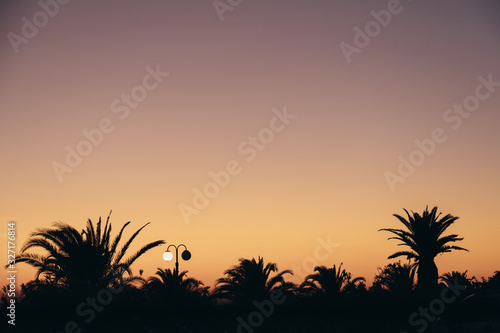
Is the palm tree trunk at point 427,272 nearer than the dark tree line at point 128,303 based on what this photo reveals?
No

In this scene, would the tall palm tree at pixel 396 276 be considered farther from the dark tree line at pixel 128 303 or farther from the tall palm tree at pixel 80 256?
the tall palm tree at pixel 80 256

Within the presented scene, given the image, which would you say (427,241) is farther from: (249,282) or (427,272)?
(249,282)

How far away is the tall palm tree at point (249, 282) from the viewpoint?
105 feet

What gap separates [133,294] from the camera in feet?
63.3

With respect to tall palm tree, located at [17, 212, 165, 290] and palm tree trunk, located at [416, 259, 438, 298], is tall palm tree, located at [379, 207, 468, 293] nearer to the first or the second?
palm tree trunk, located at [416, 259, 438, 298]

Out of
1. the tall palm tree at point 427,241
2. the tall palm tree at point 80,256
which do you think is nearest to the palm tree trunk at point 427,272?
the tall palm tree at point 427,241

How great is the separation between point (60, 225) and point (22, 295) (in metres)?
4.52

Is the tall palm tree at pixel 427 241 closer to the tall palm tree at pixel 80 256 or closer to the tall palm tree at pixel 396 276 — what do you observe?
the tall palm tree at pixel 396 276

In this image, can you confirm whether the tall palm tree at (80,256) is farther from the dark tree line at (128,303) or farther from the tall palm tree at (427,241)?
the tall palm tree at (427,241)

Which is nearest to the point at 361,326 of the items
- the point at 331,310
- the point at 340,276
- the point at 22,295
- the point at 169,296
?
the point at 331,310

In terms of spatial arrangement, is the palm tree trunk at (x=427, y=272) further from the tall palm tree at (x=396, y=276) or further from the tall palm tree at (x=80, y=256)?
the tall palm tree at (x=80, y=256)

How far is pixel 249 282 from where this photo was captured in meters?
32.6

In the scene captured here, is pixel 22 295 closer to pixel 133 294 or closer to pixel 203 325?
pixel 133 294

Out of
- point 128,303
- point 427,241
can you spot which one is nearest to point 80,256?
point 128,303
